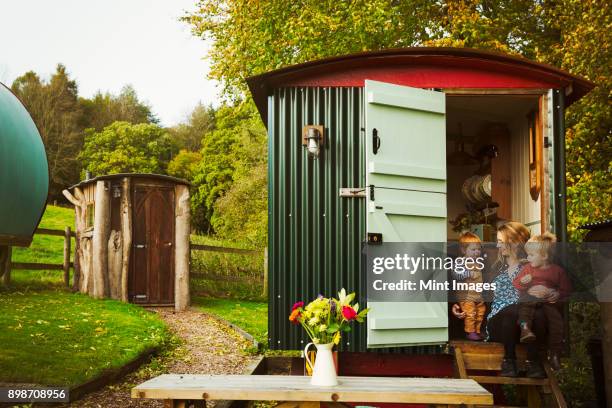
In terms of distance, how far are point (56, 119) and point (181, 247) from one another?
76.4ft

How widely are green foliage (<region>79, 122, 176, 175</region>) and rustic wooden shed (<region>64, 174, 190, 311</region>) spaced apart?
18079 mm

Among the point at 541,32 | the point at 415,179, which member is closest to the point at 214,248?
the point at 541,32

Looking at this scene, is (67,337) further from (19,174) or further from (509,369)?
(509,369)

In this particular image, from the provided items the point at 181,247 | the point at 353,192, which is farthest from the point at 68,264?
the point at 353,192

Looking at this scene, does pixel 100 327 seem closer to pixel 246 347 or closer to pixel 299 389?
pixel 246 347

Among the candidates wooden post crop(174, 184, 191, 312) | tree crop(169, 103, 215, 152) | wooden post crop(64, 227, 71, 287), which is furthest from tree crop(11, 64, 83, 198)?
wooden post crop(174, 184, 191, 312)

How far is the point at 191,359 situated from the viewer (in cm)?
775

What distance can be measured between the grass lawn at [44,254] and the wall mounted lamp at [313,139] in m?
8.80

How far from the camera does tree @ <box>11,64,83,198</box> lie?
30250mm

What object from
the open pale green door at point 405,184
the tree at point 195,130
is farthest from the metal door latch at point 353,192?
the tree at point 195,130

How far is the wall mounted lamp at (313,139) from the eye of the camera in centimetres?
563

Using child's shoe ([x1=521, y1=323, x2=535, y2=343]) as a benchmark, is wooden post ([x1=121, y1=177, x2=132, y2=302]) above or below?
above

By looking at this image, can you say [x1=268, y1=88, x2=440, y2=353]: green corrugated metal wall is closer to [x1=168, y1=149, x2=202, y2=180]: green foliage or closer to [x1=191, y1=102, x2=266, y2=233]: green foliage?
[x1=191, y1=102, x2=266, y2=233]: green foliage

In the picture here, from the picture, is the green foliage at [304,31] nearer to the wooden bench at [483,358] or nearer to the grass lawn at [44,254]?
the grass lawn at [44,254]
